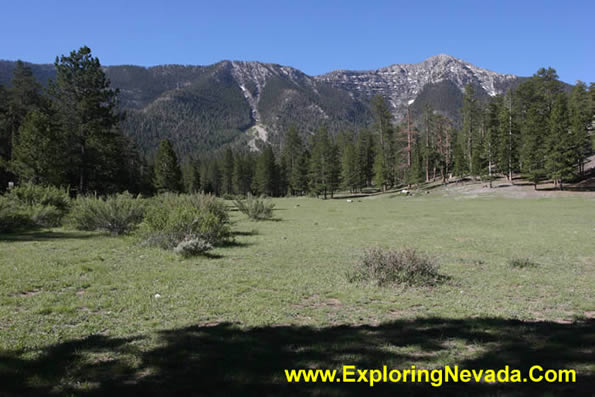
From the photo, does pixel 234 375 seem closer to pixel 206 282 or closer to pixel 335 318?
pixel 335 318

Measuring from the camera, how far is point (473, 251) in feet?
39.2

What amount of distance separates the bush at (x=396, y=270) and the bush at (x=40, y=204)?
17.3 m

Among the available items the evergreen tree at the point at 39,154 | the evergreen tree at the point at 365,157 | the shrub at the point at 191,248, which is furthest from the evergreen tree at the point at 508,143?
the evergreen tree at the point at 39,154

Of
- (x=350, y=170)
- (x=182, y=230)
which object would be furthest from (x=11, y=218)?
(x=350, y=170)

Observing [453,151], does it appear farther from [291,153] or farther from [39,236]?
[39,236]

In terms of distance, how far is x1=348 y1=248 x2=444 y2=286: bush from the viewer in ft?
25.0

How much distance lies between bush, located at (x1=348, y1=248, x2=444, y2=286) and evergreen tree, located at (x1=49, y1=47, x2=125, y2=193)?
3384 cm

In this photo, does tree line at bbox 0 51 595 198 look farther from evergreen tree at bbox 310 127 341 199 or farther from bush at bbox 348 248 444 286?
bush at bbox 348 248 444 286

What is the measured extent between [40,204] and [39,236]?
213 inches

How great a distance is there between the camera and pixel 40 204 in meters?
19.2

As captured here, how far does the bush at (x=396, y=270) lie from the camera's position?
25.0 ft

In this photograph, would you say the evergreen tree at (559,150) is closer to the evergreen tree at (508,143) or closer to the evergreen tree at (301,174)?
the evergreen tree at (508,143)

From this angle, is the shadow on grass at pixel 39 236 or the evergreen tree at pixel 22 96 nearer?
the shadow on grass at pixel 39 236

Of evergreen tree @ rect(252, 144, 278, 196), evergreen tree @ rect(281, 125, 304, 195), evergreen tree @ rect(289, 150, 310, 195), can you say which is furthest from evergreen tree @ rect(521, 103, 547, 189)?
evergreen tree @ rect(252, 144, 278, 196)
